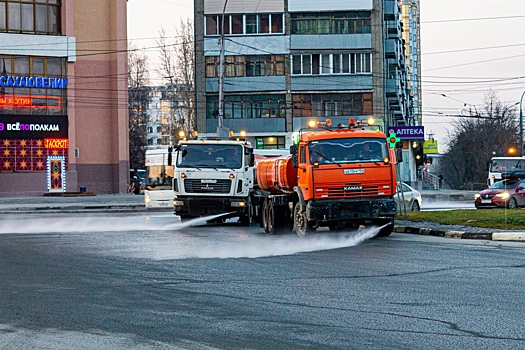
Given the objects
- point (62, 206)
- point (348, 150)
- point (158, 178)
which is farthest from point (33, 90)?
point (348, 150)

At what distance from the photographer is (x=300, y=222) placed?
71.6 feet

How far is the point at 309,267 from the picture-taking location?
14.4 metres

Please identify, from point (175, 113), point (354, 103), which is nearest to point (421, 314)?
point (354, 103)

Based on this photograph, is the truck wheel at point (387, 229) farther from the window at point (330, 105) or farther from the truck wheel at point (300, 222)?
the window at point (330, 105)

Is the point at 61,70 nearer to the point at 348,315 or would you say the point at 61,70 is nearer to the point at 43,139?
the point at 43,139

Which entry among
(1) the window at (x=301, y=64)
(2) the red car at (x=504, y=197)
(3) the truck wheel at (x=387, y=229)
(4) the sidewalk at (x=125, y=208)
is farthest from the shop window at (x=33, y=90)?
(3) the truck wheel at (x=387, y=229)

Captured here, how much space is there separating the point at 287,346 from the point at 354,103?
61.1 meters

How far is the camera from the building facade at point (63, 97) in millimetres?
59562

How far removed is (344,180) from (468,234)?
325 centimetres

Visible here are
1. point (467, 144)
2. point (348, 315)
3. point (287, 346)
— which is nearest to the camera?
point (287, 346)

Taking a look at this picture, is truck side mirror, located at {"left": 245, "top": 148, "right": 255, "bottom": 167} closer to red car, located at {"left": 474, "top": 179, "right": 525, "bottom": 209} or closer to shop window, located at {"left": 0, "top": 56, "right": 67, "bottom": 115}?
red car, located at {"left": 474, "top": 179, "right": 525, "bottom": 209}

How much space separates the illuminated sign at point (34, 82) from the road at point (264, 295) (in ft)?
136

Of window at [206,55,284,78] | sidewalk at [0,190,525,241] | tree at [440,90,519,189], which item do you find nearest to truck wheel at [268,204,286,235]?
sidewalk at [0,190,525,241]

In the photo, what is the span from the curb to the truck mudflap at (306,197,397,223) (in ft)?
6.56
